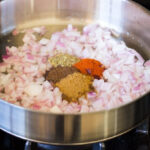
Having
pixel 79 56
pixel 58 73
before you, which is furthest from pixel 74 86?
pixel 79 56

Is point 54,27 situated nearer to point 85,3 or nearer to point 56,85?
point 85,3

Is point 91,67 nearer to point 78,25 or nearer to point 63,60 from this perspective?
point 63,60

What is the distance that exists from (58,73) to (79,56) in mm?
132

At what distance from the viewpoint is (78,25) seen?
1236 mm

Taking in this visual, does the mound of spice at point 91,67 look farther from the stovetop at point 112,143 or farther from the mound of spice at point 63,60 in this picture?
the stovetop at point 112,143

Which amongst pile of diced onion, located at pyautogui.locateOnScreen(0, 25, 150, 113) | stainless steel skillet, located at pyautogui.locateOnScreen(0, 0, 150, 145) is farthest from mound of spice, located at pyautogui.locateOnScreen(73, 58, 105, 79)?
stainless steel skillet, located at pyautogui.locateOnScreen(0, 0, 150, 145)

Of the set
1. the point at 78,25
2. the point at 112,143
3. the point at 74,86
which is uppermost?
the point at 78,25

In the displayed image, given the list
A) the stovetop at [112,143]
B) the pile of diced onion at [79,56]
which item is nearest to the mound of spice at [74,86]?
the pile of diced onion at [79,56]

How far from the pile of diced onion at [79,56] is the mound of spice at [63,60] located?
24 mm

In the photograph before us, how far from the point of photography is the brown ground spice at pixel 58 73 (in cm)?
96

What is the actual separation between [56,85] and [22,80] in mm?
110

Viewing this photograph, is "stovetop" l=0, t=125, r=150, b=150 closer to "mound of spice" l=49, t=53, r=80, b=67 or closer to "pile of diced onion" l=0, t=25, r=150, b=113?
"pile of diced onion" l=0, t=25, r=150, b=113

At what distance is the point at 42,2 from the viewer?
49.2 inches

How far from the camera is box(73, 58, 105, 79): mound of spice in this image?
0.97 m
